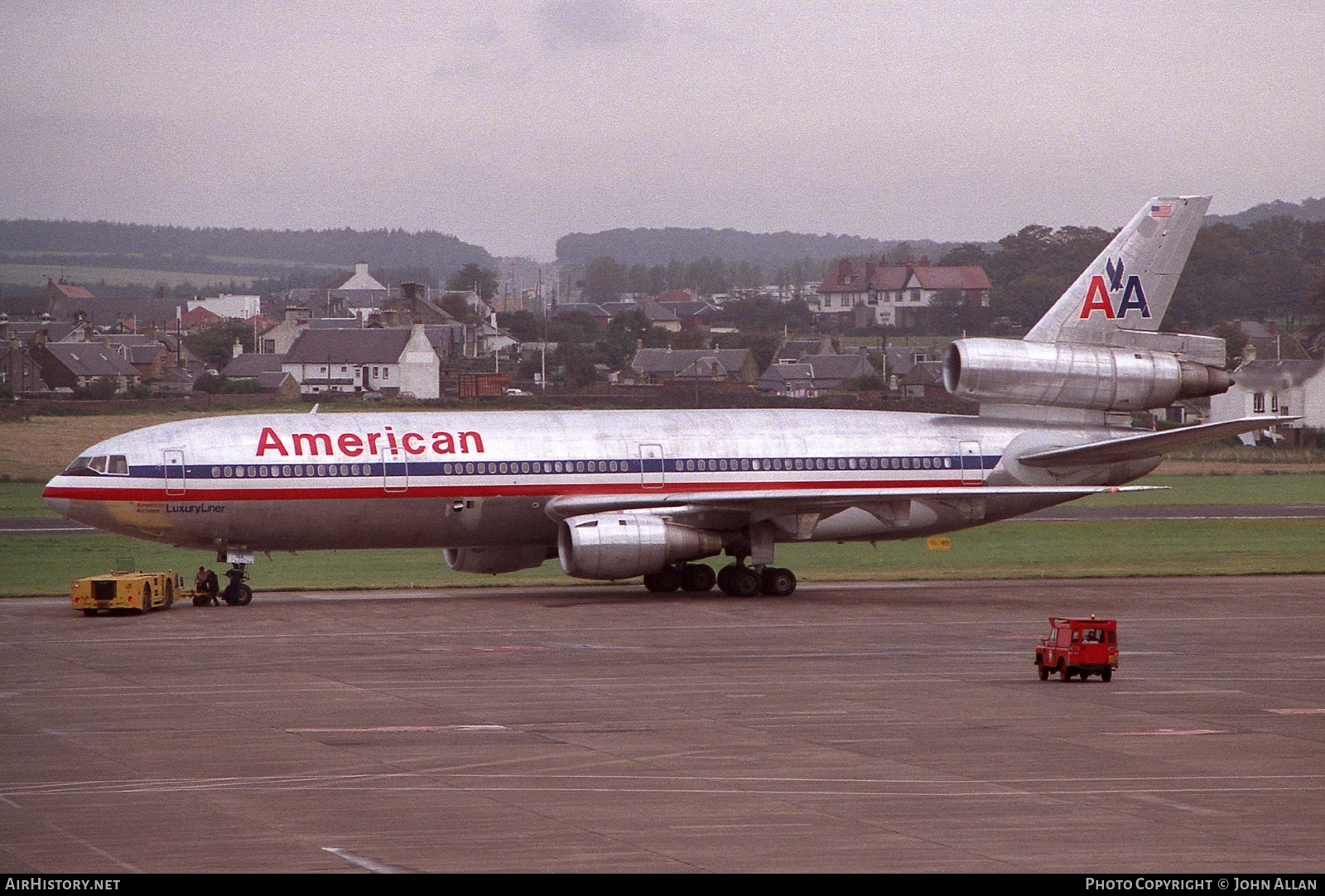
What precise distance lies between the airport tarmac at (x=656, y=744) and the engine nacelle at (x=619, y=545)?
178 centimetres

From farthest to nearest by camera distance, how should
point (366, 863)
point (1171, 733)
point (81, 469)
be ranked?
point (81, 469) → point (1171, 733) → point (366, 863)

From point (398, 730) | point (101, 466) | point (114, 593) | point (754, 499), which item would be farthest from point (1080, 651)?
point (101, 466)

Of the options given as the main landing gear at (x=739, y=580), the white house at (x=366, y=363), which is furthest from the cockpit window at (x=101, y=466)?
the white house at (x=366, y=363)

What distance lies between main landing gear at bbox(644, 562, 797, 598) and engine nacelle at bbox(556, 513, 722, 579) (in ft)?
3.51

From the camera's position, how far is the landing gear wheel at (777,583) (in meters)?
44.6

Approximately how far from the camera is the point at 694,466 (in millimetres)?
44969

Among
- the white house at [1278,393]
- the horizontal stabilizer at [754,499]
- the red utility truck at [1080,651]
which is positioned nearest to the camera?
the red utility truck at [1080,651]

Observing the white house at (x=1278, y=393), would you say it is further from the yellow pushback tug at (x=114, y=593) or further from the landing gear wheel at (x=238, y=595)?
the yellow pushback tug at (x=114, y=593)

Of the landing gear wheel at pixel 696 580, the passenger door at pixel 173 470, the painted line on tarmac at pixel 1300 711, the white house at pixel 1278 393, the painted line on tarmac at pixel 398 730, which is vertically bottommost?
the landing gear wheel at pixel 696 580

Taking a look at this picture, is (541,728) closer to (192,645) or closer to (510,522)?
(192,645)

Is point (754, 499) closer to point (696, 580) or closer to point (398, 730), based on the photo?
point (696, 580)

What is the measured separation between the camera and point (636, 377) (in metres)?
133

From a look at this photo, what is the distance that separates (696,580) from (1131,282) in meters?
15.8

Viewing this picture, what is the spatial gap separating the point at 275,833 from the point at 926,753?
9.06 meters
